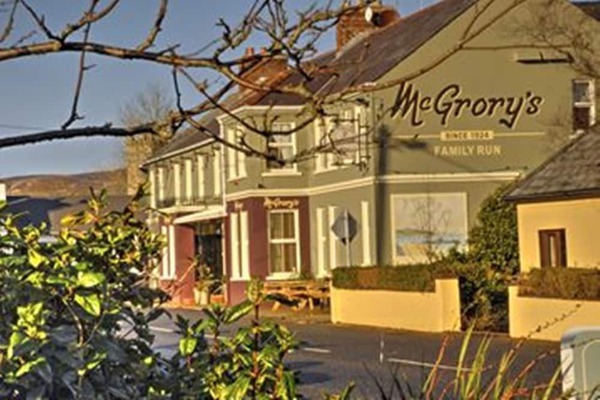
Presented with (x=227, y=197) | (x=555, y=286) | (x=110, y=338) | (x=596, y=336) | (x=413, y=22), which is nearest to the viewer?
(x=110, y=338)

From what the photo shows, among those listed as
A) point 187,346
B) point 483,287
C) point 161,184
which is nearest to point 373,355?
point 483,287

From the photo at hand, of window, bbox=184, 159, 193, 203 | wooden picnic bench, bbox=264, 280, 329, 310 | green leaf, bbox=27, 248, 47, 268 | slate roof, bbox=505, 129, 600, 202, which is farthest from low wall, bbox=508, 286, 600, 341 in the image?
window, bbox=184, 159, 193, 203

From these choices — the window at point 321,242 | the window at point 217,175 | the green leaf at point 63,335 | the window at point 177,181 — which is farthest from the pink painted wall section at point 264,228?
the green leaf at point 63,335

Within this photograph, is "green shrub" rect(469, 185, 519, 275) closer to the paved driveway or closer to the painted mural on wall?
the painted mural on wall

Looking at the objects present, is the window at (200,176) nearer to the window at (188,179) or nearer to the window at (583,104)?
the window at (188,179)

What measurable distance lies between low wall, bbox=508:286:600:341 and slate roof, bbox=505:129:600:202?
11.9ft

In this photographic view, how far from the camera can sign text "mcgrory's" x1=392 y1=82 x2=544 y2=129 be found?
1558 inches

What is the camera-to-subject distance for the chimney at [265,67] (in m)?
4.59

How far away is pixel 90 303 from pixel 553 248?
92.0ft

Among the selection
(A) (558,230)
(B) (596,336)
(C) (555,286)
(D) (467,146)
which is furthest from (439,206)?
(B) (596,336)

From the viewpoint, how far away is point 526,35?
125 ft

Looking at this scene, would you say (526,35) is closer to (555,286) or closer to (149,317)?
(555,286)

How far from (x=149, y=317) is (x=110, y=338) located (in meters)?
0.70

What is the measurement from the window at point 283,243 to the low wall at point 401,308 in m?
9.31
